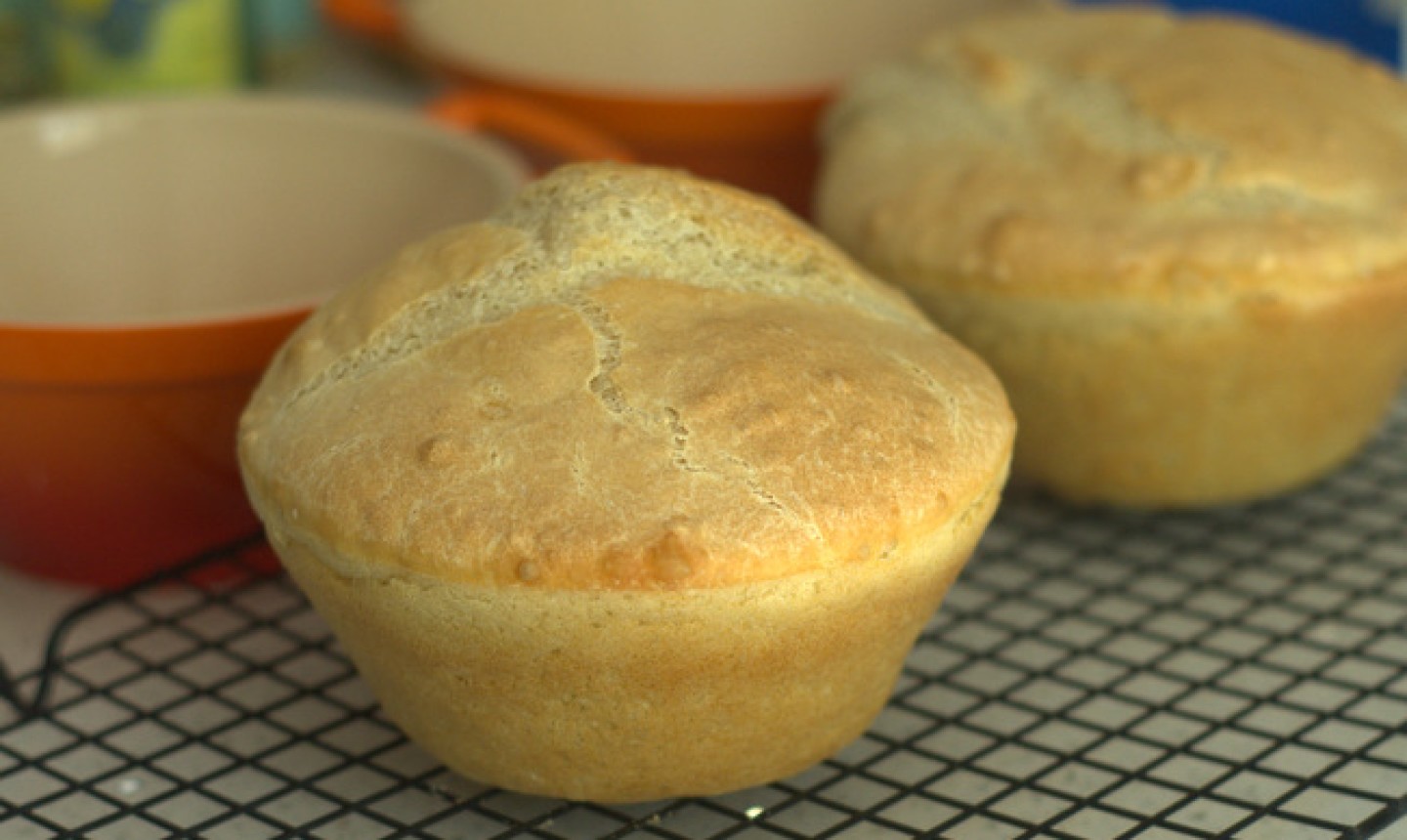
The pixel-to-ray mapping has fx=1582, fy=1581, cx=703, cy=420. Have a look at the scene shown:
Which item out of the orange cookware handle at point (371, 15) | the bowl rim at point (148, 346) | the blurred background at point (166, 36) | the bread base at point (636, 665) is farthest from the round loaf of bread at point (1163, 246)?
the orange cookware handle at point (371, 15)

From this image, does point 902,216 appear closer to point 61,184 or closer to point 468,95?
point 468,95

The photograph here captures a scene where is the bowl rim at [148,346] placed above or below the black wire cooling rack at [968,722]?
above

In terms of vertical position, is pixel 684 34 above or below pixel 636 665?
above

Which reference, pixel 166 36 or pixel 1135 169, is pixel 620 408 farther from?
pixel 166 36

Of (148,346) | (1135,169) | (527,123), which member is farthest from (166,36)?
(1135,169)

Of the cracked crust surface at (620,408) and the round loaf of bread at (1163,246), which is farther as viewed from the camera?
the round loaf of bread at (1163,246)

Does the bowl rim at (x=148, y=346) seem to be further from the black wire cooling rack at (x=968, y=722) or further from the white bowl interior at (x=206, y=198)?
the white bowl interior at (x=206, y=198)

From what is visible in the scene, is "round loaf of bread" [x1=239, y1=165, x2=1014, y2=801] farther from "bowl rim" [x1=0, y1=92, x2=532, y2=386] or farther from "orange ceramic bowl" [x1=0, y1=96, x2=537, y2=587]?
"orange ceramic bowl" [x1=0, y1=96, x2=537, y2=587]
